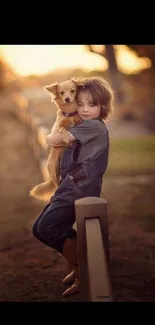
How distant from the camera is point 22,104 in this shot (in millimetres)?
3744

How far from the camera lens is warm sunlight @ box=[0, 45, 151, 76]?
3.60 m

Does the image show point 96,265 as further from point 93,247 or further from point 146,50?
point 146,50

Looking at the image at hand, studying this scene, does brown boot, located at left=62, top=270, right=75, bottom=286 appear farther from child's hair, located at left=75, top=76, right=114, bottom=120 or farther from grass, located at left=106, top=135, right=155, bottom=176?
child's hair, located at left=75, top=76, right=114, bottom=120

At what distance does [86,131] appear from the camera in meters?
3.43

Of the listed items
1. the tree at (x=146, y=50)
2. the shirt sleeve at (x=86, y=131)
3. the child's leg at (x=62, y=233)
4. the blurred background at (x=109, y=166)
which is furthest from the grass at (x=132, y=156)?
the tree at (x=146, y=50)

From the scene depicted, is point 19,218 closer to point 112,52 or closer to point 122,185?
point 122,185

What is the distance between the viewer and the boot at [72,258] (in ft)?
11.1

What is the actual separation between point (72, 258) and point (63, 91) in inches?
42.4

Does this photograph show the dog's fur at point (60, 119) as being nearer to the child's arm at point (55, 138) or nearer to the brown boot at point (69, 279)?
the child's arm at point (55, 138)

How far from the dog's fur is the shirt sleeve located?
44mm

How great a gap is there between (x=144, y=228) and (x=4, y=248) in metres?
0.95

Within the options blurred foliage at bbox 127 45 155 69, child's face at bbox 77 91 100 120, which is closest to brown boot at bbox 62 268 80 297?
A: child's face at bbox 77 91 100 120
